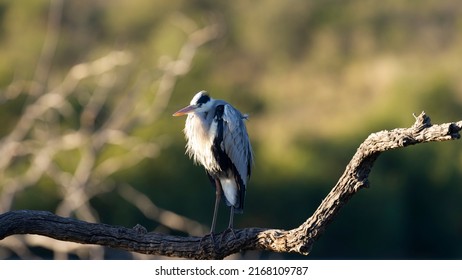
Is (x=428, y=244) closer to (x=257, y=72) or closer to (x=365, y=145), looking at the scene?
(x=257, y=72)

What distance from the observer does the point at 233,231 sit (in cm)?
468

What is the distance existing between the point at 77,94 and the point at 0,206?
3.96m

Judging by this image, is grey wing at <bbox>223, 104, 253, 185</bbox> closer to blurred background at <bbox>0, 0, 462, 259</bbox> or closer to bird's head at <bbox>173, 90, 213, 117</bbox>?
bird's head at <bbox>173, 90, 213, 117</bbox>

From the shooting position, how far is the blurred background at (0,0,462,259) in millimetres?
9062

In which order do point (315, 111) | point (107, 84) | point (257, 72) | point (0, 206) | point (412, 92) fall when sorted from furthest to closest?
point (257, 72)
point (315, 111)
point (412, 92)
point (107, 84)
point (0, 206)

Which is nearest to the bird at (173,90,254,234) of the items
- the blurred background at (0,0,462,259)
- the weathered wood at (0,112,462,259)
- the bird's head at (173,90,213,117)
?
the bird's head at (173,90,213,117)

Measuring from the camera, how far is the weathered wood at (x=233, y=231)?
3836 mm

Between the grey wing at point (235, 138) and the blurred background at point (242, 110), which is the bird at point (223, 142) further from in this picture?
the blurred background at point (242, 110)

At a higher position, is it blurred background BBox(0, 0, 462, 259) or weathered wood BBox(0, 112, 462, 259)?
blurred background BBox(0, 0, 462, 259)

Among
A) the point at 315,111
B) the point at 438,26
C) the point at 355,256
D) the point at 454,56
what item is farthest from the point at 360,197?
the point at 438,26

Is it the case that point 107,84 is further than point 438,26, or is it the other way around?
point 438,26

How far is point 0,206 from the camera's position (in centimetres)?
854

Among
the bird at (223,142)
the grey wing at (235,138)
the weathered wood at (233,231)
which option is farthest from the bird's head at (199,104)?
the weathered wood at (233,231)

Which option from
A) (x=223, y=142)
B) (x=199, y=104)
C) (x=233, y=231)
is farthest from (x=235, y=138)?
(x=233, y=231)
